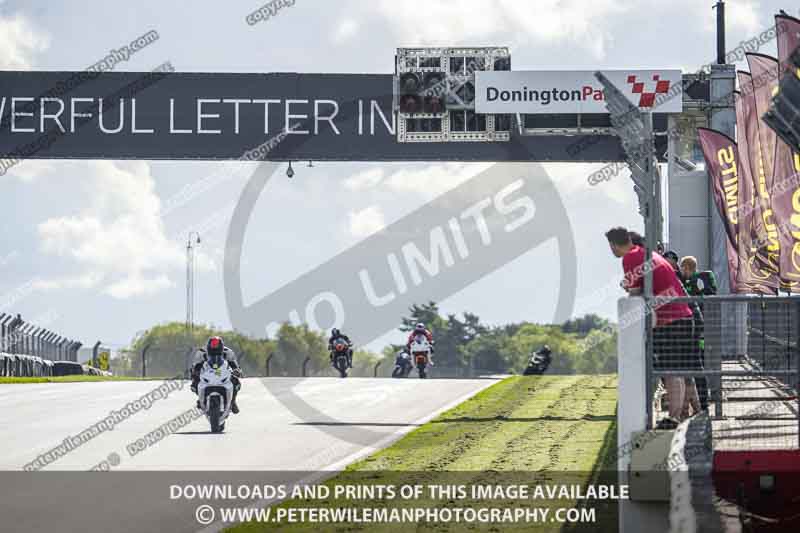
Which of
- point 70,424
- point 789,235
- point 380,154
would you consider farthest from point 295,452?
point 380,154

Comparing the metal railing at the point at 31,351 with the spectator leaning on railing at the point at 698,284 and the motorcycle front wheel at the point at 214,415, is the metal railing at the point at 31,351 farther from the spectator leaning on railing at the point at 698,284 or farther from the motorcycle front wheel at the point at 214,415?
the spectator leaning on railing at the point at 698,284

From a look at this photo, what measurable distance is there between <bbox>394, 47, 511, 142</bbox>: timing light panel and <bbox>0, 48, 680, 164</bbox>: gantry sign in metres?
0.02

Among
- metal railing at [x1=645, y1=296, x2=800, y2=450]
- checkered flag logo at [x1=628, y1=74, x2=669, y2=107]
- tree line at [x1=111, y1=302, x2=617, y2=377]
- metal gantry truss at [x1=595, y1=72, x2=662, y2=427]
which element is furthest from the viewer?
tree line at [x1=111, y1=302, x2=617, y2=377]

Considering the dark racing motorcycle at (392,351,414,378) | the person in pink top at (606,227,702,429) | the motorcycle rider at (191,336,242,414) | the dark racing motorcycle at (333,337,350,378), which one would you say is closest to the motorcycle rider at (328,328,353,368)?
the dark racing motorcycle at (333,337,350,378)

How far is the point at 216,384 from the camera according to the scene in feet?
59.6

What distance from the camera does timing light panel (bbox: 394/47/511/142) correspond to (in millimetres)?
27031

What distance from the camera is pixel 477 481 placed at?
12.4m

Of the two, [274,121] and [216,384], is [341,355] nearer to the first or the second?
[274,121]

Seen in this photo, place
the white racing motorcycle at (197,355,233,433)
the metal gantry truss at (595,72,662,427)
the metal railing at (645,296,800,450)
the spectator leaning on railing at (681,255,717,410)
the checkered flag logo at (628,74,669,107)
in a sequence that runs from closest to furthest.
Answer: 1. the metal gantry truss at (595,72,662,427)
2. the metal railing at (645,296,800,450)
3. the spectator leaning on railing at (681,255,717,410)
4. the white racing motorcycle at (197,355,233,433)
5. the checkered flag logo at (628,74,669,107)

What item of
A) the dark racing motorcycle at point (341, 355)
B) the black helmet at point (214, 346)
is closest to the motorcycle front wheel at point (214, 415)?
the black helmet at point (214, 346)

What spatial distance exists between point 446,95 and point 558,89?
2.20 m

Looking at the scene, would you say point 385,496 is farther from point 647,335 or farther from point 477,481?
point 647,335

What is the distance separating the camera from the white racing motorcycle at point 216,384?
18.1 metres

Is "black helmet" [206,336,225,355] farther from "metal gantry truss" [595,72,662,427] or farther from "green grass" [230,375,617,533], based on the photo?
"metal gantry truss" [595,72,662,427]
